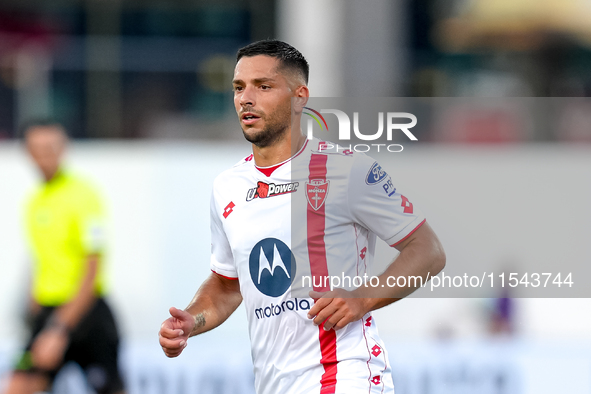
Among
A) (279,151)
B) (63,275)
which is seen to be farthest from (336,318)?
(63,275)

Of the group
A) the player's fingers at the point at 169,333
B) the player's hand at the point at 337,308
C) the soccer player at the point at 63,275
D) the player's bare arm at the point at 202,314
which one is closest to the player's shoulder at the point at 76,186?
the soccer player at the point at 63,275

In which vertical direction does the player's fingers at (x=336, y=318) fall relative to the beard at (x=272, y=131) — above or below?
below

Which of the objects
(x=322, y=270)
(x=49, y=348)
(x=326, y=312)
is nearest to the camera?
(x=326, y=312)

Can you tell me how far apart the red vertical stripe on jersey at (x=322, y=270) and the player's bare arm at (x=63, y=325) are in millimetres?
3094

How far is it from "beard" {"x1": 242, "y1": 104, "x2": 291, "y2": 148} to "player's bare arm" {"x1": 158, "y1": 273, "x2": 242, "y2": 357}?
2.10ft

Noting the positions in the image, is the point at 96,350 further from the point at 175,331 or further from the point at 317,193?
the point at 317,193

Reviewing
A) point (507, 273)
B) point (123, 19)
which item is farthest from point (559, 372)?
point (123, 19)

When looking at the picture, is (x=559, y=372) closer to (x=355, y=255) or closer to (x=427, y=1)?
(x=355, y=255)

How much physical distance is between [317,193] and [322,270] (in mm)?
280

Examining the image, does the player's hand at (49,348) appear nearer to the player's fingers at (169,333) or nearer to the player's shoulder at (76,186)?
the player's shoulder at (76,186)

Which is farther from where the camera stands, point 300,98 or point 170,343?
point 300,98

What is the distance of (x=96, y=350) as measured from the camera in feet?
19.7

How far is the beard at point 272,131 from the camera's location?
3.14m

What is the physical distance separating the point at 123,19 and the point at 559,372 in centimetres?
690
